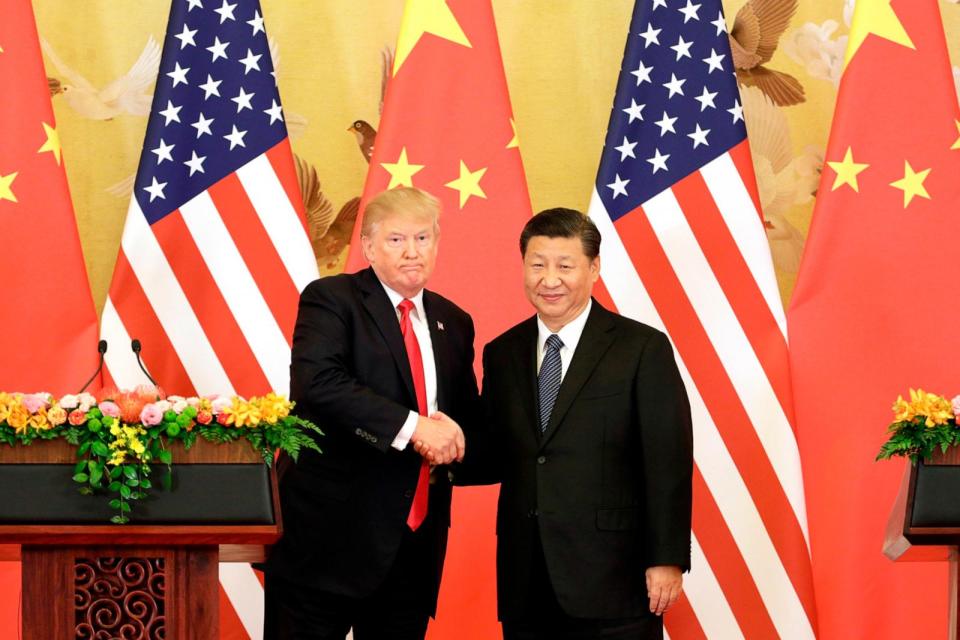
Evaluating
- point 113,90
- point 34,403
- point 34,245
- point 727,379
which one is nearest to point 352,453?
point 34,403

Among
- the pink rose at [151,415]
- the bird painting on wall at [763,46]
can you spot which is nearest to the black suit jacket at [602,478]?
the pink rose at [151,415]

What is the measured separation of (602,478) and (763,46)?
2.28 metres

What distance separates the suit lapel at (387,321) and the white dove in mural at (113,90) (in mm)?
1832

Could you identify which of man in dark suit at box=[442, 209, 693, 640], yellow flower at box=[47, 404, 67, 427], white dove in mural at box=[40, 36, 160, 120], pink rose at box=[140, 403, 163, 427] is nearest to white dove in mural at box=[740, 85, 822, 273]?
man in dark suit at box=[442, 209, 693, 640]

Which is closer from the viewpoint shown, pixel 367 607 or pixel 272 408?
pixel 272 408

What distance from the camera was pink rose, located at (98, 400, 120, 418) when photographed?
2240 millimetres

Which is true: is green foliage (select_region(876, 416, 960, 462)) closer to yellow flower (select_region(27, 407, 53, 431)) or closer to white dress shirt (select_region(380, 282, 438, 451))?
white dress shirt (select_region(380, 282, 438, 451))

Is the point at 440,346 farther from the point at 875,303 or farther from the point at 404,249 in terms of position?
the point at 875,303

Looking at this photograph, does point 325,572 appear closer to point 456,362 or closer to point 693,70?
point 456,362

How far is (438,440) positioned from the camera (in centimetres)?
273

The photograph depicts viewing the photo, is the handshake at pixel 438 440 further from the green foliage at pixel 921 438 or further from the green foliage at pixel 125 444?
the green foliage at pixel 921 438

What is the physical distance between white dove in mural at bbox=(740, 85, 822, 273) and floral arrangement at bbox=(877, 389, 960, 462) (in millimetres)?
1916

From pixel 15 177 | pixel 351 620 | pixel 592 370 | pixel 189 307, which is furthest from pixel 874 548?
pixel 15 177

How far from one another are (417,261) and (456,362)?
0.99ft
